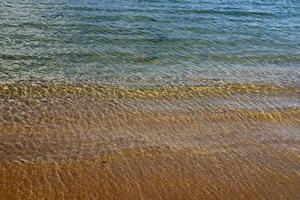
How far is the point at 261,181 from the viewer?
844cm

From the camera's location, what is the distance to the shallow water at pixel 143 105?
819 centimetres

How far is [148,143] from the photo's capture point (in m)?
9.37

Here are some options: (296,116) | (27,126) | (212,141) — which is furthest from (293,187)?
(27,126)

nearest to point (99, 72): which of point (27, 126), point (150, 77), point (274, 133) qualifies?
point (150, 77)

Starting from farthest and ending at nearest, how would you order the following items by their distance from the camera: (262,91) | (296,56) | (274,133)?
(296,56) < (262,91) < (274,133)

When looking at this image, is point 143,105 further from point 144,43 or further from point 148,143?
point 144,43

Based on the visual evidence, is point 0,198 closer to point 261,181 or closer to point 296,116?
point 261,181

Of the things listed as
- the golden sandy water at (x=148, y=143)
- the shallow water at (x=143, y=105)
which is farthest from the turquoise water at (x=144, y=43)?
Answer: the golden sandy water at (x=148, y=143)

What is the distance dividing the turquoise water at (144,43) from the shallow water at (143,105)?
50 mm

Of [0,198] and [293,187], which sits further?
[293,187]

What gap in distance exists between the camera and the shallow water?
819cm

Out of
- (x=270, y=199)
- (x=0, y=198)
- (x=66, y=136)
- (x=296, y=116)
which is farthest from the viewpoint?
(x=296, y=116)

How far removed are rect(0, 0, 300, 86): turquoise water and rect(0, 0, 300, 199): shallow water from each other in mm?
50

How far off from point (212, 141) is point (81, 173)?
2.82 meters
